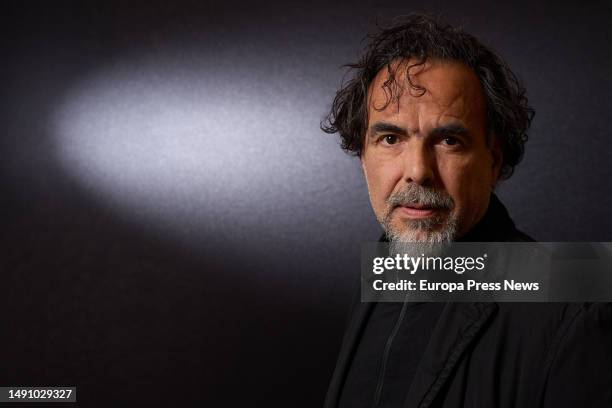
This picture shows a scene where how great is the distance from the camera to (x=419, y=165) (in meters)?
1.08

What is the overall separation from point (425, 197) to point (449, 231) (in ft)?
0.30

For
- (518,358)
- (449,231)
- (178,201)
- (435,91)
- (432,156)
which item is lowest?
(518,358)

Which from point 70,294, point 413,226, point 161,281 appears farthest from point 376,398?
point 70,294

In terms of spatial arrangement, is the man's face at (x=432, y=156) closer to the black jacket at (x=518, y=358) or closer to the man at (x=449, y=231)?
the man at (x=449, y=231)

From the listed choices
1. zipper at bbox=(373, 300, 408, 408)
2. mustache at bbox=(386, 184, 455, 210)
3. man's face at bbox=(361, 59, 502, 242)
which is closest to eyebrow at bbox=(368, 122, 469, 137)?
man's face at bbox=(361, 59, 502, 242)

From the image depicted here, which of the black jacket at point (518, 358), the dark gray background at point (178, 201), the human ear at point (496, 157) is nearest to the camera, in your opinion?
the black jacket at point (518, 358)

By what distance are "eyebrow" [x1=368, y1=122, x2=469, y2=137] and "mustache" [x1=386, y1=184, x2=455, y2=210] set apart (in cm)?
10

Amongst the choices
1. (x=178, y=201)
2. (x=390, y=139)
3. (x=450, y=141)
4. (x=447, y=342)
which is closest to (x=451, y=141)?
(x=450, y=141)

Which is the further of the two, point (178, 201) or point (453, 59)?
point (178, 201)

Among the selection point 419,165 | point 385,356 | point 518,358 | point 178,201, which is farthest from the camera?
point 178,201

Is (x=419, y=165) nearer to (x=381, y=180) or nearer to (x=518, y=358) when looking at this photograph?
(x=381, y=180)

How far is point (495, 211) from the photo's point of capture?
116 cm

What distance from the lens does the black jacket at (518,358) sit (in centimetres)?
89

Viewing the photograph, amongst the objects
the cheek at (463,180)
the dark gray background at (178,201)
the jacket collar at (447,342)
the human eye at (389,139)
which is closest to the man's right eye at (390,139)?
the human eye at (389,139)
